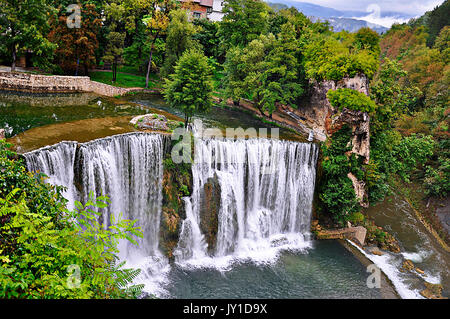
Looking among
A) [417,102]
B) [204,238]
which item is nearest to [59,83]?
[204,238]

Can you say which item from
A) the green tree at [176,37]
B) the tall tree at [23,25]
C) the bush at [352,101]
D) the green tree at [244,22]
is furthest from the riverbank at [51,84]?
the bush at [352,101]

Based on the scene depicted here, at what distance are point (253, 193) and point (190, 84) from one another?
27.8 feet

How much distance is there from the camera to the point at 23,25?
2316 centimetres

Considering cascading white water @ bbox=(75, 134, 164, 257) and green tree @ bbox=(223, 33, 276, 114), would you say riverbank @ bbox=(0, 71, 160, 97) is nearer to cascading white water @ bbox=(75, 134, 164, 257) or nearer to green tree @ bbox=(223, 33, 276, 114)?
green tree @ bbox=(223, 33, 276, 114)

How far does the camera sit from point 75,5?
26.7 m

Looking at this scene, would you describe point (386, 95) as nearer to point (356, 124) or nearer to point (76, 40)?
point (356, 124)

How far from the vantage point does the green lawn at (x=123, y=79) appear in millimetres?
30125

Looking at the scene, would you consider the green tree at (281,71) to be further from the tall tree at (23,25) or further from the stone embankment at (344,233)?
the tall tree at (23,25)

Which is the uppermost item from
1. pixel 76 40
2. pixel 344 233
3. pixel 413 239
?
pixel 76 40

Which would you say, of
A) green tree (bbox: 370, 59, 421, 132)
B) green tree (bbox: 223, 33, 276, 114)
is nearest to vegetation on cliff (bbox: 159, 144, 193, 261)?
green tree (bbox: 223, 33, 276, 114)

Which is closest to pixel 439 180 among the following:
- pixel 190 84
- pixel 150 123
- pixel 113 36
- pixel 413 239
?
pixel 413 239

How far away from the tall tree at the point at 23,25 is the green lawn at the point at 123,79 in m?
5.85
